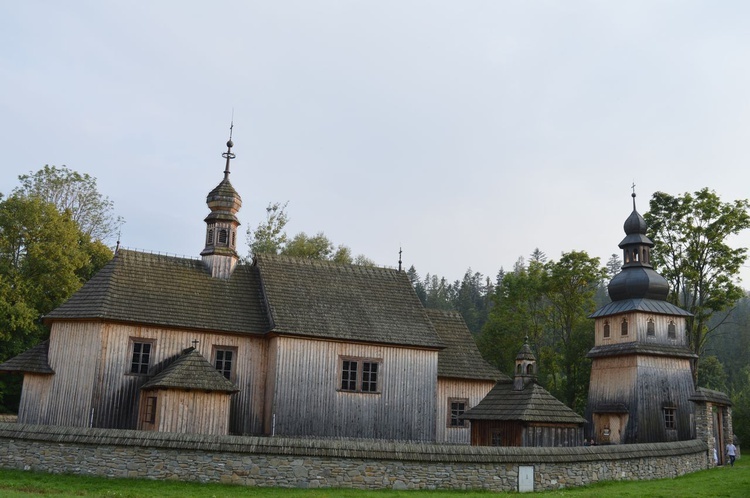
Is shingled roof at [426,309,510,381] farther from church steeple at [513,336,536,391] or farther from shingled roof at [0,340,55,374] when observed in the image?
shingled roof at [0,340,55,374]

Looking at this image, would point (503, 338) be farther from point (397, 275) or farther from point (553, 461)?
point (553, 461)

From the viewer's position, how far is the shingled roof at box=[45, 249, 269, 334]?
24125 millimetres

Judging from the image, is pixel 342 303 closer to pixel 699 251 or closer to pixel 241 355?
pixel 241 355

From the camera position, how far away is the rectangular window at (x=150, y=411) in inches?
888

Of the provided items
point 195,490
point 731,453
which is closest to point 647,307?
point 731,453

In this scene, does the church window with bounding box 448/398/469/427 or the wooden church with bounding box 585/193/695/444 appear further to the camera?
the wooden church with bounding box 585/193/695/444

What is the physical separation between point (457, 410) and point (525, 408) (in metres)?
5.46

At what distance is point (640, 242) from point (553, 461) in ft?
64.2

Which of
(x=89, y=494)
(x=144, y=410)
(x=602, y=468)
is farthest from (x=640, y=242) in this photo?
(x=89, y=494)

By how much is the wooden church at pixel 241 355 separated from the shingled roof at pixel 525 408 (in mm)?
2375

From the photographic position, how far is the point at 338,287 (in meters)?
28.7

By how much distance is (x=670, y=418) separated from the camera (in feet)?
103

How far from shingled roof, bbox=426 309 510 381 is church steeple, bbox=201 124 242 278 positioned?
9.60 m

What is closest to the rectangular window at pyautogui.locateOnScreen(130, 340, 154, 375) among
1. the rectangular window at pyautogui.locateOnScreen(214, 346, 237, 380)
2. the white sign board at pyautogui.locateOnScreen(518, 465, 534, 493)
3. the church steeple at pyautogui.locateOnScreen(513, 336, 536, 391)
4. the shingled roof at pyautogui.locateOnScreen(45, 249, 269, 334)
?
the shingled roof at pyautogui.locateOnScreen(45, 249, 269, 334)
